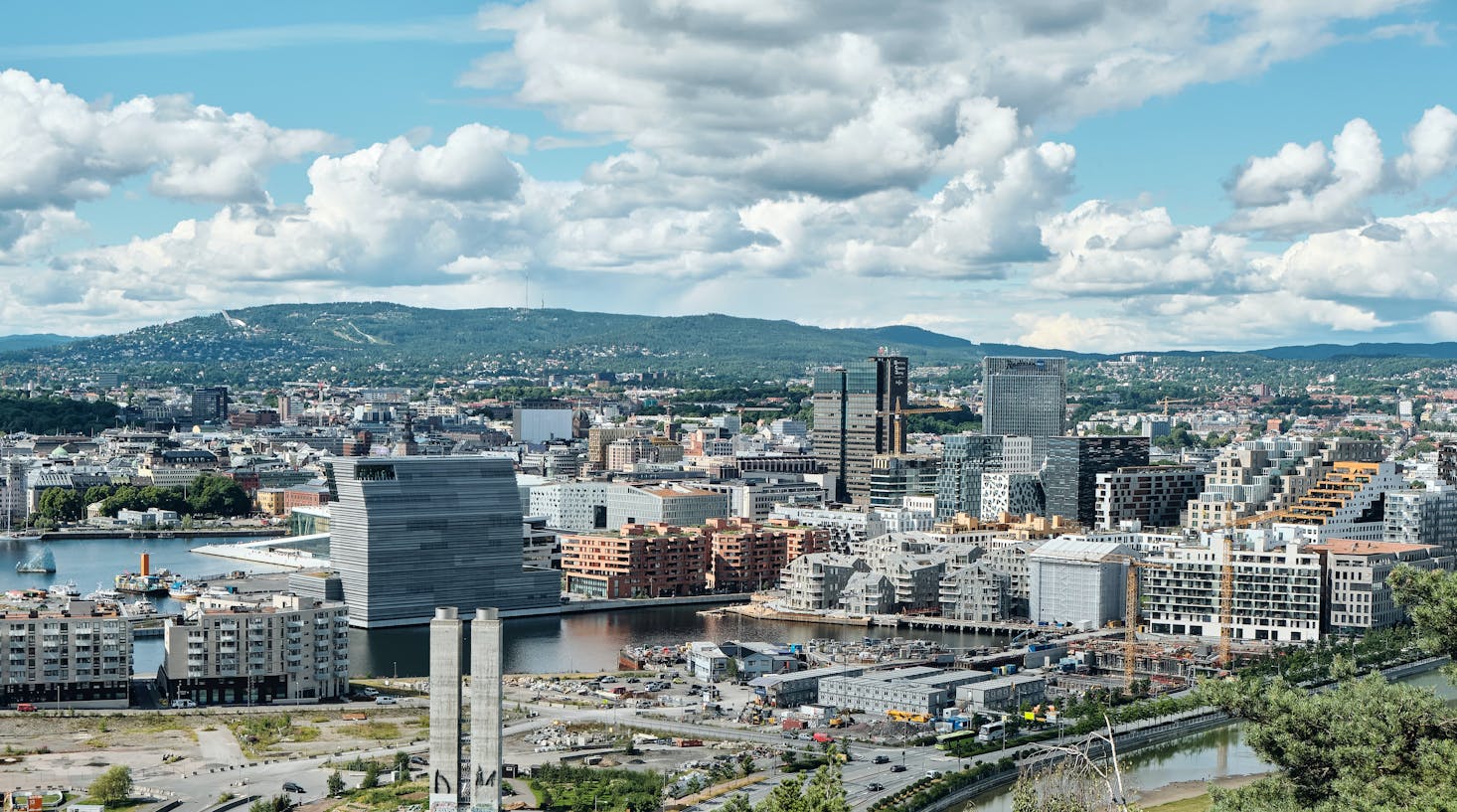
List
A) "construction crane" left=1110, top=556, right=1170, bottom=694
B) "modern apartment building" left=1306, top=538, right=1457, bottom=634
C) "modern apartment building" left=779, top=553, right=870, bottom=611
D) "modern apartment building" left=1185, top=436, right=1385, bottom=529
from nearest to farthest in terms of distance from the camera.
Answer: "construction crane" left=1110, top=556, right=1170, bottom=694, "modern apartment building" left=1306, top=538, right=1457, bottom=634, "modern apartment building" left=779, top=553, right=870, bottom=611, "modern apartment building" left=1185, top=436, right=1385, bottom=529

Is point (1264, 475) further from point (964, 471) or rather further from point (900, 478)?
point (900, 478)

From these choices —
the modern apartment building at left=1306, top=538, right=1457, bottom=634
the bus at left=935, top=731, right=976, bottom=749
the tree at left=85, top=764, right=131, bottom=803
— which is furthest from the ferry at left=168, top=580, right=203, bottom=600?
the modern apartment building at left=1306, top=538, right=1457, bottom=634

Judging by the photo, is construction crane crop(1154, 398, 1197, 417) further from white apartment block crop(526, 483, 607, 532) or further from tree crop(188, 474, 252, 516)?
white apartment block crop(526, 483, 607, 532)

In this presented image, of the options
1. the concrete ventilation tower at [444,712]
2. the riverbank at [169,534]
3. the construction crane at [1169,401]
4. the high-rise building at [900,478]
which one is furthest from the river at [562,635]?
the construction crane at [1169,401]

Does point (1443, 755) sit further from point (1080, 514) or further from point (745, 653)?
point (1080, 514)

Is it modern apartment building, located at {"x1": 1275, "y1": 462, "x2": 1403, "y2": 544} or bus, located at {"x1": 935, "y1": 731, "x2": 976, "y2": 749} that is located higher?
modern apartment building, located at {"x1": 1275, "y1": 462, "x2": 1403, "y2": 544}

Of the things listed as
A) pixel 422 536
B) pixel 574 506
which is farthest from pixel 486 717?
pixel 574 506

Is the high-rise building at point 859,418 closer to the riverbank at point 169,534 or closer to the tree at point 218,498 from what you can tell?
the riverbank at point 169,534

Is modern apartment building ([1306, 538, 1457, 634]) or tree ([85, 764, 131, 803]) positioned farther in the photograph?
modern apartment building ([1306, 538, 1457, 634])
